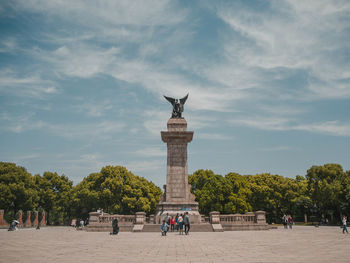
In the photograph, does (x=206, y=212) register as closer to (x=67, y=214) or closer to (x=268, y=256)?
(x=67, y=214)

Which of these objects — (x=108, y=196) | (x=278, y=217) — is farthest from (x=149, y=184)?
(x=278, y=217)

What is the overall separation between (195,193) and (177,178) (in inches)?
1199

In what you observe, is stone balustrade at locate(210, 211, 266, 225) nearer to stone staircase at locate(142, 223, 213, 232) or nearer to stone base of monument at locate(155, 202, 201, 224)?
stone base of monument at locate(155, 202, 201, 224)

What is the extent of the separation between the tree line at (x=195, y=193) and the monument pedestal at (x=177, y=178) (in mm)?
26641

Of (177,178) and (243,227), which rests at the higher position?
(177,178)

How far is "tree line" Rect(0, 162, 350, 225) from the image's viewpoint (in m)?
53.2

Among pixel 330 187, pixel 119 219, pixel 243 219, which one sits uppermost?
pixel 330 187

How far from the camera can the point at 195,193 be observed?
64.2 m

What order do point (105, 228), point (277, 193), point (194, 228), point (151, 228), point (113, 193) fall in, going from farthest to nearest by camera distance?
1. point (277, 193)
2. point (113, 193)
3. point (105, 228)
4. point (151, 228)
5. point (194, 228)

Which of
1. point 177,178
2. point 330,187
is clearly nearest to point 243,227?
point 177,178

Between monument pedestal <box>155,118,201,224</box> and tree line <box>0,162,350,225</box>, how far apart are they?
26.6 m

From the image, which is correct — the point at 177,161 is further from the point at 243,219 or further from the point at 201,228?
the point at 243,219

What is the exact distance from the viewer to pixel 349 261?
33.8 ft

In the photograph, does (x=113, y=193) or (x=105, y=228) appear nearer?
(x=105, y=228)
